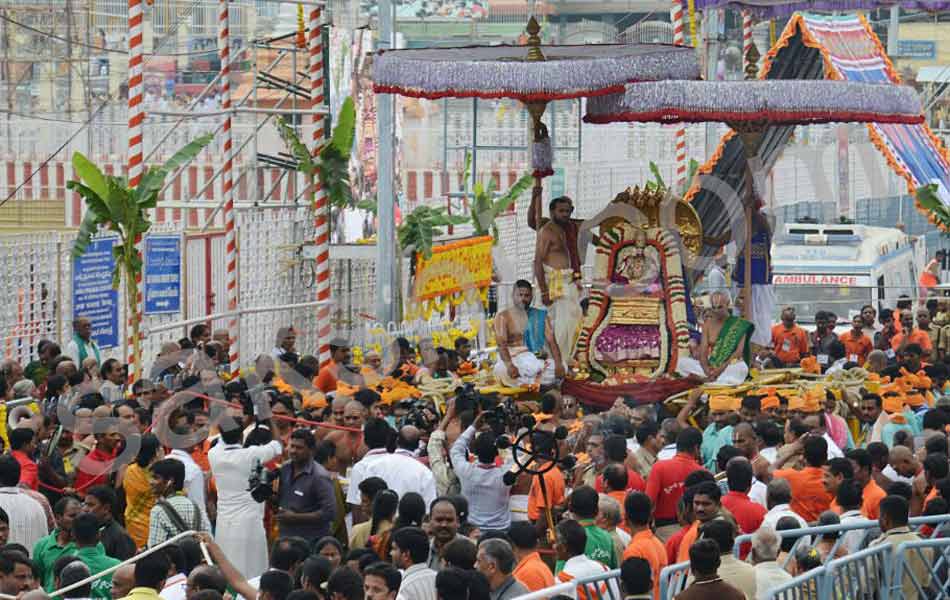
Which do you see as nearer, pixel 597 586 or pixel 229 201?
pixel 597 586

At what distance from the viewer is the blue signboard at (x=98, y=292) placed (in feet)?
59.5

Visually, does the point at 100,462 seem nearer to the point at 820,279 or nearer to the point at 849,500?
the point at 849,500

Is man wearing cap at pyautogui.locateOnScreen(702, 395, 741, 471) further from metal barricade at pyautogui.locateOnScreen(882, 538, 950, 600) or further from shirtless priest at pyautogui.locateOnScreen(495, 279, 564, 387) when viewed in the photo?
metal barricade at pyautogui.locateOnScreen(882, 538, 950, 600)

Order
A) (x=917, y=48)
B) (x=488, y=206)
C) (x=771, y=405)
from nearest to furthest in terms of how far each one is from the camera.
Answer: (x=771, y=405), (x=488, y=206), (x=917, y=48)

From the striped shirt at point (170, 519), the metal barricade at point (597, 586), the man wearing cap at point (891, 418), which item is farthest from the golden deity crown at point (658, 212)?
the metal barricade at point (597, 586)

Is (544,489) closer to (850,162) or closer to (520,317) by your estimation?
(520,317)

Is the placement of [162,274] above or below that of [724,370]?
above

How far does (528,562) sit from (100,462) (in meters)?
3.62

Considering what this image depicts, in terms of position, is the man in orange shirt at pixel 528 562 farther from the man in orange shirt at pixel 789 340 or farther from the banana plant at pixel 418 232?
the banana plant at pixel 418 232

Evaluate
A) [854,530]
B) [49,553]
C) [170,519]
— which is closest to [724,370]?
[854,530]

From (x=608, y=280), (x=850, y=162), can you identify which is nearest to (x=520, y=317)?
(x=608, y=280)

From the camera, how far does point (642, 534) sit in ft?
30.3

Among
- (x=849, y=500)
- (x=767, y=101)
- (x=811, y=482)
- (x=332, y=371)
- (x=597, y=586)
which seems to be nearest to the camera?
(x=597, y=586)

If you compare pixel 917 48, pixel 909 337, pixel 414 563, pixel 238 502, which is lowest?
pixel 238 502
